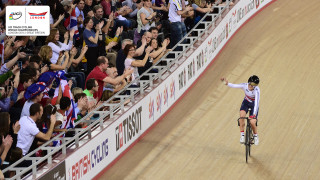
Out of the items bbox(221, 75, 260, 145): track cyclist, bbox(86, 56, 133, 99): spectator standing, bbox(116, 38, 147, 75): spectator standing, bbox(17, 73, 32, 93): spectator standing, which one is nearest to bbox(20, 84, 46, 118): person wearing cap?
bbox(17, 73, 32, 93): spectator standing

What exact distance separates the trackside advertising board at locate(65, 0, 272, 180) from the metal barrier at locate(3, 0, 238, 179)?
140mm

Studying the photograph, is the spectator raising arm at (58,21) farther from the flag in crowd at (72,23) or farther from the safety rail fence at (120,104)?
the safety rail fence at (120,104)

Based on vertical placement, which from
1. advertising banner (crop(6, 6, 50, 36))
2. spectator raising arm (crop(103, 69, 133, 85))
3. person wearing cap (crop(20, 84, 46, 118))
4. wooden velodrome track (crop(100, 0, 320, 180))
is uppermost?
advertising banner (crop(6, 6, 50, 36))

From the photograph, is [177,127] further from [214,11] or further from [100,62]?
[214,11]

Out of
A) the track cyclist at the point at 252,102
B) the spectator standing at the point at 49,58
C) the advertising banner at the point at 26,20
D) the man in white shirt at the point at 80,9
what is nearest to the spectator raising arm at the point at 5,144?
the spectator standing at the point at 49,58

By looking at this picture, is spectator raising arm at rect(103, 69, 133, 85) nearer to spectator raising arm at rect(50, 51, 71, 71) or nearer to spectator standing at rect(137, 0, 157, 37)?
spectator raising arm at rect(50, 51, 71, 71)

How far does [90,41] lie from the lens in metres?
12.9

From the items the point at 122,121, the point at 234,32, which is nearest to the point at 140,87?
the point at 122,121

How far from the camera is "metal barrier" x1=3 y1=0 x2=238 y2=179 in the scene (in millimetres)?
9223

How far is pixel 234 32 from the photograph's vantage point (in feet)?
62.6

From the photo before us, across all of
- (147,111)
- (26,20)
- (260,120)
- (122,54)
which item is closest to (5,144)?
(26,20)

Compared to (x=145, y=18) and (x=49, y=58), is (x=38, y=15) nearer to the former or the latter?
(x=49, y=58)

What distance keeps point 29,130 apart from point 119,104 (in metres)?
2.85

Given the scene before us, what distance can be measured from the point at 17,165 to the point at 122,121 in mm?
3017
